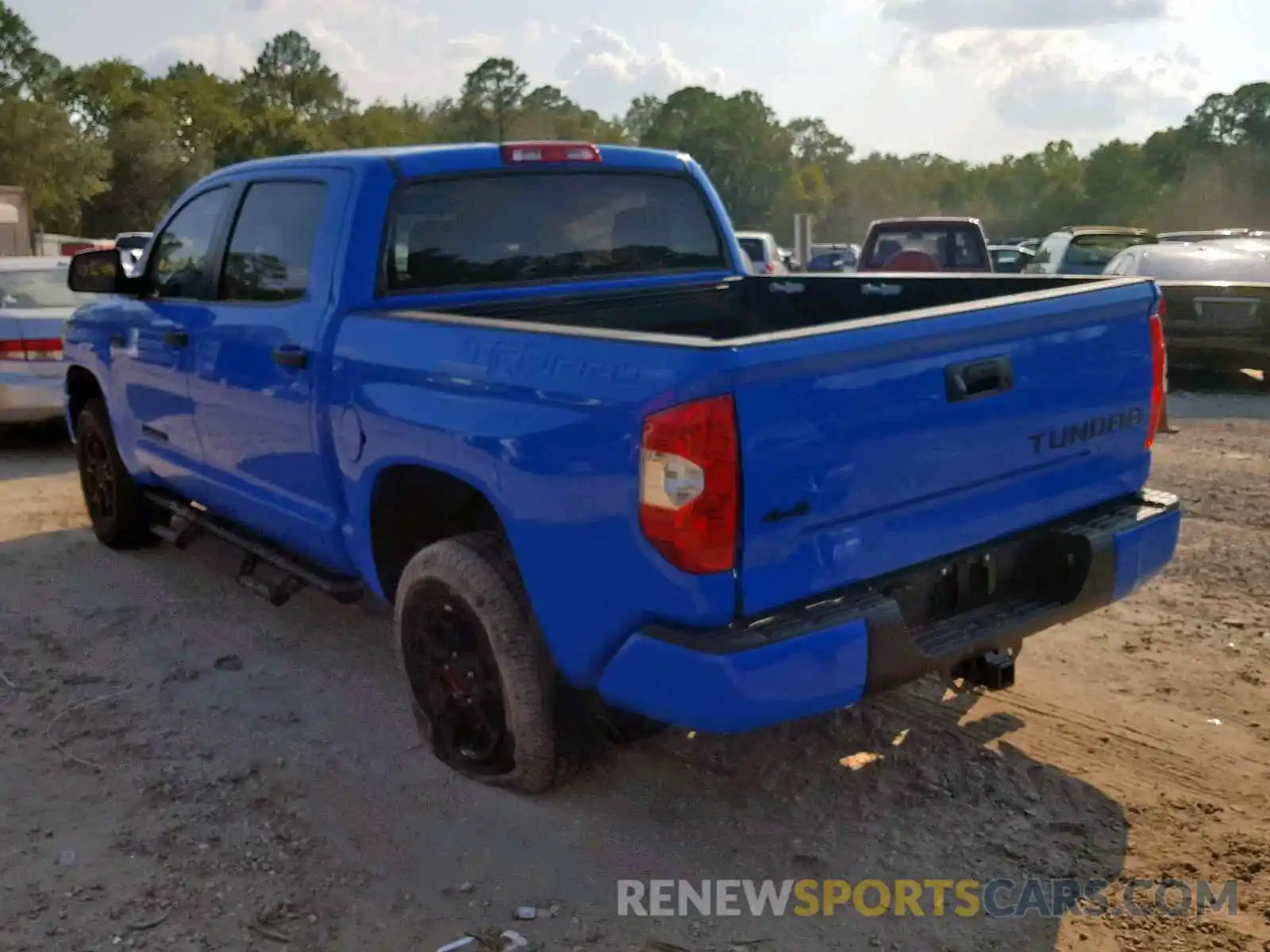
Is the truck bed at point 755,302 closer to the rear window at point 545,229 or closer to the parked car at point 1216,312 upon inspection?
the rear window at point 545,229

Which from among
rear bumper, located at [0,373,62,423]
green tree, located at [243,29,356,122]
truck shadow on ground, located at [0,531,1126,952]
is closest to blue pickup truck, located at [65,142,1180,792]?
truck shadow on ground, located at [0,531,1126,952]

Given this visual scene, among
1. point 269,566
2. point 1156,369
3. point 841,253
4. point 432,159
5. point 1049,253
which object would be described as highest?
point 432,159

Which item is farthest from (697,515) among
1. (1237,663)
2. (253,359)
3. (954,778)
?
(1237,663)

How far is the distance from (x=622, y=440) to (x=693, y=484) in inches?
8.5

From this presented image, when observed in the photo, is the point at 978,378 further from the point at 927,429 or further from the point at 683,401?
the point at 683,401

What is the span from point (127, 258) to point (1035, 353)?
57.4 ft

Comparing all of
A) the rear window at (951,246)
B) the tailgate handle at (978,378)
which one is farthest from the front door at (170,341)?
the rear window at (951,246)

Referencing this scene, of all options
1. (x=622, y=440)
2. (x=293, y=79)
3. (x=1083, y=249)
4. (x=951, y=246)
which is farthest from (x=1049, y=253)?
(x=293, y=79)

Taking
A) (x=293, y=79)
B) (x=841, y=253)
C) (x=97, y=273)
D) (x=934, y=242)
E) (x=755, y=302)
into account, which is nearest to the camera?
(x=755, y=302)

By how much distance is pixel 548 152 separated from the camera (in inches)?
191

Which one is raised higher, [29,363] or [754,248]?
[754,248]

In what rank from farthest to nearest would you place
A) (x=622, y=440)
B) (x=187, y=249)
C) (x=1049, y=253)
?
(x=1049, y=253) → (x=187, y=249) → (x=622, y=440)

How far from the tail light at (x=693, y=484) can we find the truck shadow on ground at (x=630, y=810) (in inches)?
39.5

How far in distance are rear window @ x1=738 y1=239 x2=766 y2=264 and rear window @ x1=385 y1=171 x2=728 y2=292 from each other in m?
11.8
